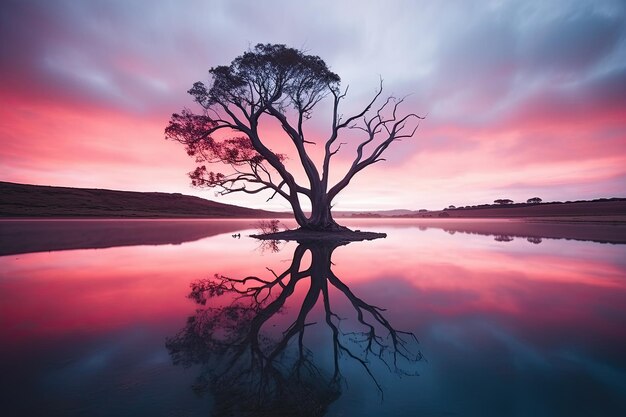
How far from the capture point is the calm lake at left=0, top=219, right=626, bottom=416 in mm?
2973

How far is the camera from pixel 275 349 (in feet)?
13.9

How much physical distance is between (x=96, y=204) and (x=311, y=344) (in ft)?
262

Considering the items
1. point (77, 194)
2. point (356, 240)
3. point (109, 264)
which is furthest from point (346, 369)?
point (77, 194)

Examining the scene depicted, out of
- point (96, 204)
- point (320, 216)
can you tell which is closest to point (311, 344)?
point (320, 216)

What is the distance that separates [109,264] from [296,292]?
A: 299 inches

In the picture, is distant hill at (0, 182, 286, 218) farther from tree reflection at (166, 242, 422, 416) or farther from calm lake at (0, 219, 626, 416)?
tree reflection at (166, 242, 422, 416)

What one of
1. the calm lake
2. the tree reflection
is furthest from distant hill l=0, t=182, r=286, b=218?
the tree reflection

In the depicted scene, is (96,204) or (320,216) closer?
(320,216)

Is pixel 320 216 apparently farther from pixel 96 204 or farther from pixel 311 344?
pixel 96 204

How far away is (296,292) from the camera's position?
7.55 metres

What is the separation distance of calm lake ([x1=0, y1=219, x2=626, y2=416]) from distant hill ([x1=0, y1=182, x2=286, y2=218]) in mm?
58489

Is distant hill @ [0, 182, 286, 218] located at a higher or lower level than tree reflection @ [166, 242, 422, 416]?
higher

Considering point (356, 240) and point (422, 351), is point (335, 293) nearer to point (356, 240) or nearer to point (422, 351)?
point (422, 351)

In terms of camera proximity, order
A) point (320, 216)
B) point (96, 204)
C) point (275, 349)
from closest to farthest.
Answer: point (275, 349), point (320, 216), point (96, 204)
